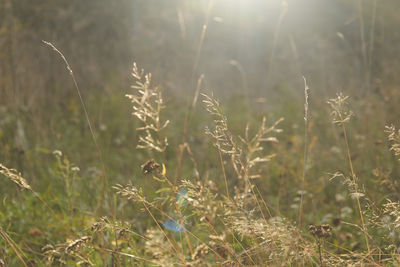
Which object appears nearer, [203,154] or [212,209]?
[212,209]

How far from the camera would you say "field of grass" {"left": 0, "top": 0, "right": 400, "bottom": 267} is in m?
1.06

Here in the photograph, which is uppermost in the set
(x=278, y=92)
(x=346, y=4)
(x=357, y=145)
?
(x=346, y=4)

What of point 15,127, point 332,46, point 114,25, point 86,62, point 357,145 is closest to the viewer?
point 357,145

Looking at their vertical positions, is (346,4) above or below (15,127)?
above

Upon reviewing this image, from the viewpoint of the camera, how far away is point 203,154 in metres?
3.58

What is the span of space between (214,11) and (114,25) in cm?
218

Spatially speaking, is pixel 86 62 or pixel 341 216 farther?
pixel 86 62

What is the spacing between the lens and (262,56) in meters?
7.46

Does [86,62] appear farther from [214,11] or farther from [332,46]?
[332,46]

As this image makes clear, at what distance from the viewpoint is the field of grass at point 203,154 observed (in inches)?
41.6

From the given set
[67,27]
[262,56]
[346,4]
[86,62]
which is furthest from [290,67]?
[67,27]

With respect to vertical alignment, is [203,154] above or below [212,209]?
below

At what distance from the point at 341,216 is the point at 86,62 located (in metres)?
5.64

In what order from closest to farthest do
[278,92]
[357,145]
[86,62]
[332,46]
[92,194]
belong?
[92,194]
[357,145]
[278,92]
[86,62]
[332,46]
